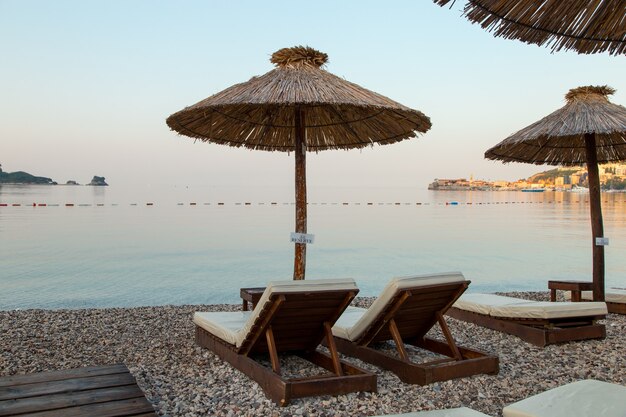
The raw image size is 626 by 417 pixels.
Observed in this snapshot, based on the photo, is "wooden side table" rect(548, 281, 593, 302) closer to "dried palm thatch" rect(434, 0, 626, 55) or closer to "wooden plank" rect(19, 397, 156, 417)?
"dried palm thatch" rect(434, 0, 626, 55)

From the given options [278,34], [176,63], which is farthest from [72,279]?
[176,63]

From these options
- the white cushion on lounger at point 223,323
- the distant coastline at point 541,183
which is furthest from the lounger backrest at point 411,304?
the distant coastline at point 541,183

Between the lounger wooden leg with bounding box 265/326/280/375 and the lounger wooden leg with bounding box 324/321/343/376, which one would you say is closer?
the lounger wooden leg with bounding box 265/326/280/375

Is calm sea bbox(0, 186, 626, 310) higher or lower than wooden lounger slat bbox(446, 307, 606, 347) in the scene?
lower

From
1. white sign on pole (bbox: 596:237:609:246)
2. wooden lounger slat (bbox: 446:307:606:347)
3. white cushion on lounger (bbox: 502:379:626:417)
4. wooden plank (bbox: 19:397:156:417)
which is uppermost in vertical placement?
white sign on pole (bbox: 596:237:609:246)

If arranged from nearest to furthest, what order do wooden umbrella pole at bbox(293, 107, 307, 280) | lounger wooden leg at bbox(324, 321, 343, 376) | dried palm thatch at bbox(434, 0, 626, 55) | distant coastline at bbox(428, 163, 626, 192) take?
dried palm thatch at bbox(434, 0, 626, 55)
lounger wooden leg at bbox(324, 321, 343, 376)
wooden umbrella pole at bbox(293, 107, 307, 280)
distant coastline at bbox(428, 163, 626, 192)

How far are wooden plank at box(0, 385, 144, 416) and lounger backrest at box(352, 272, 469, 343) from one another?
5.34 feet

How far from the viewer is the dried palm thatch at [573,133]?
18.5 feet

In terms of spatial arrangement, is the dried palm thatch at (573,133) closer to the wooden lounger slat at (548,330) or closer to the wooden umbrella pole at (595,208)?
the wooden umbrella pole at (595,208)

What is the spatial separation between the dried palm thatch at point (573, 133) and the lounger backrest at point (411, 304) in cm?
272

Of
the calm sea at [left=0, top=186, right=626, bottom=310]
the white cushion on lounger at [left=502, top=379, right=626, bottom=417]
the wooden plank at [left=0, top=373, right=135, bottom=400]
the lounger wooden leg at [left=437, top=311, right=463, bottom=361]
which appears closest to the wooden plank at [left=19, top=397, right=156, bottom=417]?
the wooden plank at [left=0, top=373, right=135, bottom=400]

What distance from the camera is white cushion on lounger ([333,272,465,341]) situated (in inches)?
139

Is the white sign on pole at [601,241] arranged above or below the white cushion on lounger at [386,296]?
above

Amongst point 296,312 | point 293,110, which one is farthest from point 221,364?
point 293,110
